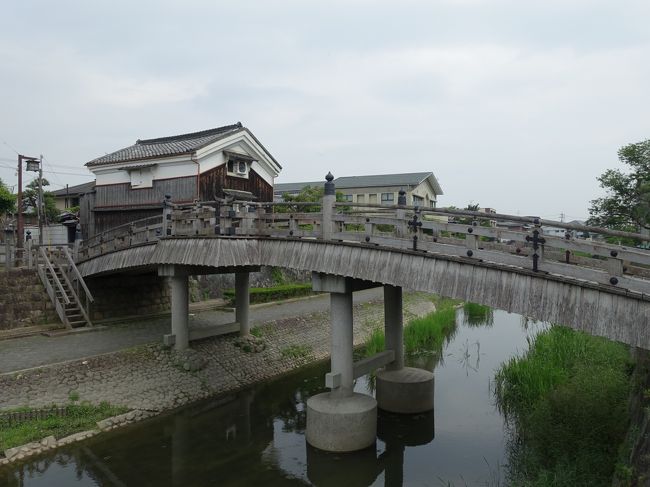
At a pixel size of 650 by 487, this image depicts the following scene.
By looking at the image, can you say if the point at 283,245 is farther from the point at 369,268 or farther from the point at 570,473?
the point at 570,473

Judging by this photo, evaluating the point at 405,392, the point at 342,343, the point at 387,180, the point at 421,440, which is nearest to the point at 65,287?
the point at 342,343

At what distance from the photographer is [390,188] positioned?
6050 cm

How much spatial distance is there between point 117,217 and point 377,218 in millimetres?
22524

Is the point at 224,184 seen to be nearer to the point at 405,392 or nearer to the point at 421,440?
the point at 405,392

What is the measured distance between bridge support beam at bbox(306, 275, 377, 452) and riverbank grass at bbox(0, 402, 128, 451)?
6589 millimetres

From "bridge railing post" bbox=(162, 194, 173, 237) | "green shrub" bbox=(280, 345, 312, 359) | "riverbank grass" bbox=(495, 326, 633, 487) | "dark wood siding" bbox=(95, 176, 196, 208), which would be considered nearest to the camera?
"riverbank grass" bbox=(495, 326, 633, 487)

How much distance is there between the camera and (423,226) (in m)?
11.0

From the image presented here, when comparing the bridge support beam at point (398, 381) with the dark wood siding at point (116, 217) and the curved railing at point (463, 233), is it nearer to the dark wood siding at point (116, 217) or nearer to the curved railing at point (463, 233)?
the curved railing at point (463, 233)

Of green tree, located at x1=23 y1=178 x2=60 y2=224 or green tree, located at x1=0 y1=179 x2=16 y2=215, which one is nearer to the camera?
green tree, located at x1=0 y1=179 x2=16 y2=215

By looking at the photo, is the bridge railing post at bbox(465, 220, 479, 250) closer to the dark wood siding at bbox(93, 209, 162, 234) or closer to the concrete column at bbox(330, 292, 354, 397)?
the concrete column at bbox(330, 292, 354, 397)

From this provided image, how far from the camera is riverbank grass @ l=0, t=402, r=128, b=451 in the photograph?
12375 millimetres

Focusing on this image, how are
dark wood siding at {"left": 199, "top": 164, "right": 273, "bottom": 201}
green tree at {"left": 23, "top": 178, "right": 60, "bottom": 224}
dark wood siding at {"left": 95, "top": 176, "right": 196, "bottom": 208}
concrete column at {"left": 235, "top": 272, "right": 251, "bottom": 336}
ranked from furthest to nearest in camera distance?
green tree at {"left": 23, "top": 178, "right": 60, "bottom": 224}
dark wood siding at {"left": 199, "top": 164, "right": 273, "bottom": 201}
dark wood siding at {"left": 95, "top": 176, "right": 196, "bottom": 208}
concrete column at {"left": 235, "top": 272, "right": 251, "bottom": 336}

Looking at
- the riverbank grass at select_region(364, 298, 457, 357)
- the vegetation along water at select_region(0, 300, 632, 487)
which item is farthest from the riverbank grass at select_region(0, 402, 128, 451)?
the riverbank grass at select_region(364, 298, 457, 357)

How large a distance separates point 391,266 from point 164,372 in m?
10.5
